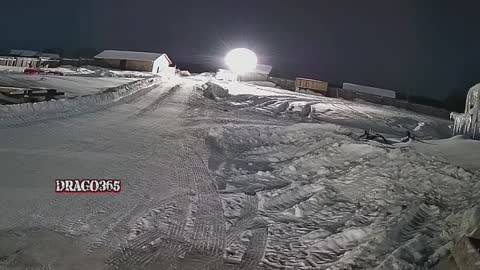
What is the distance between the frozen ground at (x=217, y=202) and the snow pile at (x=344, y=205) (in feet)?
0.08

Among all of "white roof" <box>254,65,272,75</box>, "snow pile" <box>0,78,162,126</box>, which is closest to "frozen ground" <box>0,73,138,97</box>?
"snow pile" <box>0,78,162,126</box>

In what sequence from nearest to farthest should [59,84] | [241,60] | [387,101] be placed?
[59,84] → [387,101] → [241,60]

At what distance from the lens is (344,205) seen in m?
6.61

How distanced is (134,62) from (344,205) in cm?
5189

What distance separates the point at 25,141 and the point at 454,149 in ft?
33.9

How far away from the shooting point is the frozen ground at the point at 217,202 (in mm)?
4668

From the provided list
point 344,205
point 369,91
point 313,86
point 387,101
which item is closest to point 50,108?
point 344,205

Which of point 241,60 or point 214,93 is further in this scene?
point 241,60

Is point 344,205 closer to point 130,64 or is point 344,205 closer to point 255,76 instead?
point 255,76

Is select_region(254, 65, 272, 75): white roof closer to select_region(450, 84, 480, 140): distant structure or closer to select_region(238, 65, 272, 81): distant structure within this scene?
select_region(238, 65, 272, 81): distant structure

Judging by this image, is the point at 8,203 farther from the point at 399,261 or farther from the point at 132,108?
the point at 132,108

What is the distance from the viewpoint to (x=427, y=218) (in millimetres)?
5664

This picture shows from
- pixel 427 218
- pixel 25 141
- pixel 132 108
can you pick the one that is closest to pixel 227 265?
pixel 427 218

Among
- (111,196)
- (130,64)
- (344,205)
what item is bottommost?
(111,196)
